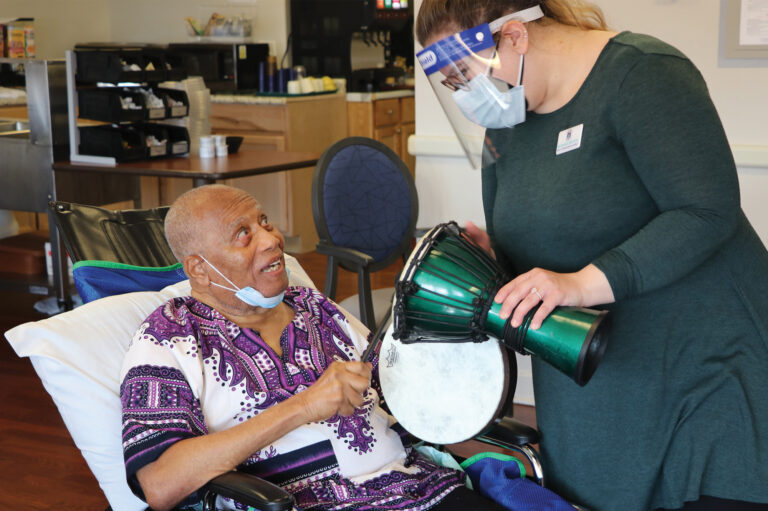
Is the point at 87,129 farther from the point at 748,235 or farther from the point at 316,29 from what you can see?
the point at 748,235

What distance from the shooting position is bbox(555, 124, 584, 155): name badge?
4.32 feet

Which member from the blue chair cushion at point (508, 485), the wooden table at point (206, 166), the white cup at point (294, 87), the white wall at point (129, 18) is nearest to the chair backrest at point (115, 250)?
the blue chair cushion at point (508, 485)

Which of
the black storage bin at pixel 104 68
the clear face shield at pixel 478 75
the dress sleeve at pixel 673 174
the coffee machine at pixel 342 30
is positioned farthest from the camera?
the coffee machine at pixel 342 30

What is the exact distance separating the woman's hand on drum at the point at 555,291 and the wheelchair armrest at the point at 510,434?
0.50 meters

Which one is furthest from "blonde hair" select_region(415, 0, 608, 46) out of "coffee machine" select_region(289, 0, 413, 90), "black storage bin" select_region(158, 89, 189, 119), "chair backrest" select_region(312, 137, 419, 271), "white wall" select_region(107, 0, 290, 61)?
"white wall" select_region(107, 0, 290, 61)

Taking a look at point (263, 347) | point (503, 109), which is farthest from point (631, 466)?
point (263, 347)

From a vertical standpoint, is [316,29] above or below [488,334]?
above

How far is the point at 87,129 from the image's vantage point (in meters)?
4.11

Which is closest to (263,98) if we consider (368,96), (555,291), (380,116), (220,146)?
(368,96)

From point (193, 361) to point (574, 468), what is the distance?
0.72 metres

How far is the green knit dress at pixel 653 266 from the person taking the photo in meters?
1.21

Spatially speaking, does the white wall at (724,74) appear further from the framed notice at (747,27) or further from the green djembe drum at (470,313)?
the green djembe drum at (470,313)

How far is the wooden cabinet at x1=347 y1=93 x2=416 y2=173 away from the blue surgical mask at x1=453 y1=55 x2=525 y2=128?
4445 millimetres

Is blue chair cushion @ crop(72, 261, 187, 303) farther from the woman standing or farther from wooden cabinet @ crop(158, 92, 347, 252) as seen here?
wooden cabinet @ crop(158, 92, 347, 252)
